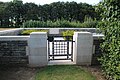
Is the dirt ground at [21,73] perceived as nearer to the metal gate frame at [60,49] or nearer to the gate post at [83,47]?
the gate post at [83,47]

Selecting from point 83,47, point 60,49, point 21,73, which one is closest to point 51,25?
point 60,49

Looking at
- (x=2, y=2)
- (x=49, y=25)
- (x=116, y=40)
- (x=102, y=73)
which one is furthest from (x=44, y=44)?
(x=2, y=2)

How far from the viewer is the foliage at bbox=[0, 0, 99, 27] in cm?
2827

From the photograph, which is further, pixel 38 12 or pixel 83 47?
pixel 38 12

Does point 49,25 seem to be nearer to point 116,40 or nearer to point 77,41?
point 77,41

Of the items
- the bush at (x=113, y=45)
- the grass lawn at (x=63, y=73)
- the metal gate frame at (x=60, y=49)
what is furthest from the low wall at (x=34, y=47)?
the bush at (x=113, y=45)

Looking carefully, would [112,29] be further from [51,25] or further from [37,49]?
[51,25]

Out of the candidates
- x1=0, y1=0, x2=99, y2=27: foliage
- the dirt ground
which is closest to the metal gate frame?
the dirt ground

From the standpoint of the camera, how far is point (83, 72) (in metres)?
5.52

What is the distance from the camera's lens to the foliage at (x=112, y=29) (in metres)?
4.11

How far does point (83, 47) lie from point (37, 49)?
1431 millimetres

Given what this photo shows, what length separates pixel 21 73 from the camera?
5.48 meters

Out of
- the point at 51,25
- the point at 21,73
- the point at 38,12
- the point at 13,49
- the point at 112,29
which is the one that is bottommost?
the point at 21,73

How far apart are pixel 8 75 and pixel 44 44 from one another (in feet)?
4.61
